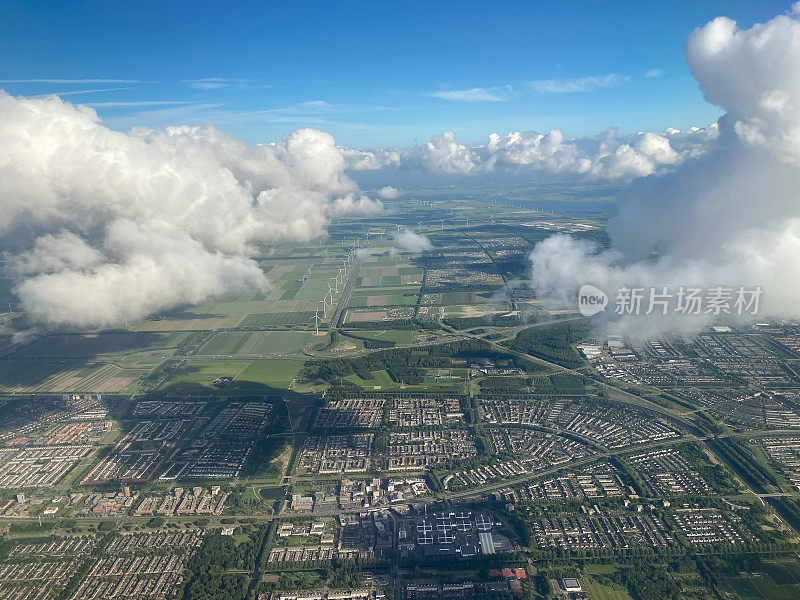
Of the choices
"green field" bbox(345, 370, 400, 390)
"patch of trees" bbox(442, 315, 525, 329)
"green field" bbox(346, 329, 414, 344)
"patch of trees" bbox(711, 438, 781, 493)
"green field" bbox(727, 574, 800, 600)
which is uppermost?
"patch of trees" bbox(442, 315, 525, 329)

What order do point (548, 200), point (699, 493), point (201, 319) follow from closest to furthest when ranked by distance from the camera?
point (699, 493) → point (201, 319) → point (548, 200)

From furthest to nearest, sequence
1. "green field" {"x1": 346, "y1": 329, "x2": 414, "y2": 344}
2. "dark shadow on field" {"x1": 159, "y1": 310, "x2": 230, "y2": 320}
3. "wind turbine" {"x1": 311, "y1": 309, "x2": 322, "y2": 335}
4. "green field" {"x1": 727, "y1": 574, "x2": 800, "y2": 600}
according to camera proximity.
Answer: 1. "dark shadow on field" {"x1": 159, "y1": 310, "x2": 230, "y2": 320}
2. "wind turbine" {"x1": 311, "y1": 309, "x2": 322, "y2": 335}
3. "green field" {"x1": 346, "y1": 329, "x2": 414, "y2": 344}
4. "green field" {"x1": 727, "y1": 574, "x2": 800, "y2": 600}

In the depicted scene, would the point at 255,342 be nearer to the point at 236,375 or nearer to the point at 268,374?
the point at 236,375

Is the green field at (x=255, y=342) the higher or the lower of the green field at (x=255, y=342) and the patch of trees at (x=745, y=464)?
the higher

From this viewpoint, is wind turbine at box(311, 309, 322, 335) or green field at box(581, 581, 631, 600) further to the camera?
wind turbine at box(311, 309, 322, 335)

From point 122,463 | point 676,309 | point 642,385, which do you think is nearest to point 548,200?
point 676,309

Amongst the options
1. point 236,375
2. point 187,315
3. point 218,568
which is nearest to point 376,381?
point 236,375

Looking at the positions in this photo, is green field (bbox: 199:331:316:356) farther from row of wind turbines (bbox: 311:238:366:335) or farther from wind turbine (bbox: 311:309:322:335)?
row of wind turbines (bbox: 311:238:366:335)

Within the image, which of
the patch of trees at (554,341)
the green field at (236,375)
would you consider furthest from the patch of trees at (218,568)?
the patch of trees at (554,341)

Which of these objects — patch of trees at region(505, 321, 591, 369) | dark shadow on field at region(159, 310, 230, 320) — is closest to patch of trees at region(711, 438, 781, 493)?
patch of trees at region(505, 321, 591, 369)

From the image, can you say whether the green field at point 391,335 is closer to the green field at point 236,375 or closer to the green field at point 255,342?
the green field at point 255,342

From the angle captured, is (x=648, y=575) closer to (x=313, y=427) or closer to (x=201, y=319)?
(x=313, y=427)
